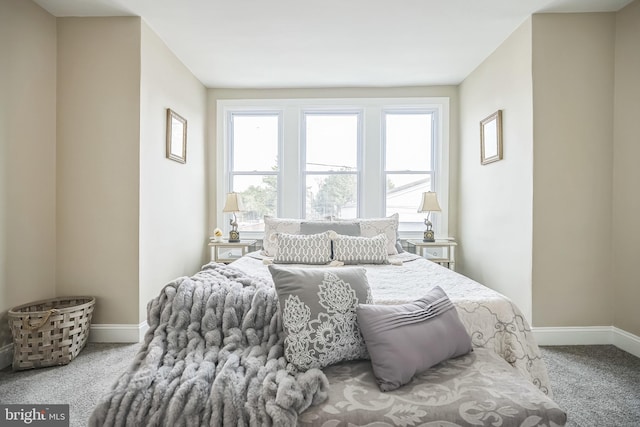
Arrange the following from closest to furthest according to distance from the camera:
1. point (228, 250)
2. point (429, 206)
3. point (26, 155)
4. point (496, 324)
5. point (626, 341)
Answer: point (496, 324) → point (26, 155) → point (626, 341) → point (429, 206) → point (228, 250)

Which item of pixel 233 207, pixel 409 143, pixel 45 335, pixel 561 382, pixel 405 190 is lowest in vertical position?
pixel 561 382

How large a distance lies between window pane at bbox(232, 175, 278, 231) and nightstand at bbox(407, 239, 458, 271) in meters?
1.81

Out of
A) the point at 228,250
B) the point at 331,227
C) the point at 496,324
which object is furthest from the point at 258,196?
the point at 496,324

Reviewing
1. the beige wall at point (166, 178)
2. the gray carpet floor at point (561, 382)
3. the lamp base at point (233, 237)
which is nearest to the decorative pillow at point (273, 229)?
the lamp base at point (233, 237)

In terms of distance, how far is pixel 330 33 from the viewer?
3084mm

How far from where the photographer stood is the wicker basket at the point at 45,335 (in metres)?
2.33

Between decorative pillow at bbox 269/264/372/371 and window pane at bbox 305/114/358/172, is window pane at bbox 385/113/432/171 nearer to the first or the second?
window pane at bbox 305/114/358/172

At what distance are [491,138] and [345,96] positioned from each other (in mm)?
1815

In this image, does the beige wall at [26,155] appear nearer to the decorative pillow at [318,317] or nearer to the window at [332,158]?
the window at [332,158]

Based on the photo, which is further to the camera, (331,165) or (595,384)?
(331,165)

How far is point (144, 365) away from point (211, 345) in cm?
25

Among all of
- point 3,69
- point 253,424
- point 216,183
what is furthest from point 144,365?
point 216,183

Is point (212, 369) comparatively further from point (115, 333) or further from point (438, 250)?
point (438, 250)

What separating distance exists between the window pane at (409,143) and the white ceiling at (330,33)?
1.79 feet
